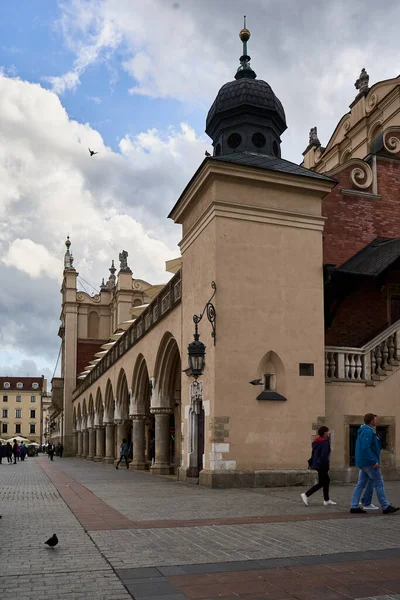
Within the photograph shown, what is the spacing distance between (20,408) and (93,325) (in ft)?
256

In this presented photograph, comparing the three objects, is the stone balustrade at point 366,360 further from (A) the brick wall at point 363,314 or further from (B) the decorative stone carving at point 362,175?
(B) the decorative stone carving at point 362,175

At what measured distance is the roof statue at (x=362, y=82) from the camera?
29388 mm

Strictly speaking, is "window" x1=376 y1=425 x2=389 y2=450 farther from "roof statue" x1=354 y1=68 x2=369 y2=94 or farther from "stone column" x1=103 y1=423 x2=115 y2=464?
"stone column" x1=103 y1=423 x2=115 y2=464

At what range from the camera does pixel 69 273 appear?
224ft

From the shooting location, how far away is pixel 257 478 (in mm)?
16109

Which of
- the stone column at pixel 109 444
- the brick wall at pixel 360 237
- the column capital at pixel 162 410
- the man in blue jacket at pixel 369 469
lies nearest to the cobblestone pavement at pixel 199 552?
→ the man in blue jacket at pixel 369 469

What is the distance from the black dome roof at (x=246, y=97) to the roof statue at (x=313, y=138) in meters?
11.8

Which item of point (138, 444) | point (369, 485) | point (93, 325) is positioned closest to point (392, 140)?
point (369, 485)

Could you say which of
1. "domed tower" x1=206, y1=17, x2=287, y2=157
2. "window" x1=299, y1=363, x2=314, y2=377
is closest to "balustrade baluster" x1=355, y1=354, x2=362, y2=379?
"window" x1=299, y1=363, x2=314, y2=377

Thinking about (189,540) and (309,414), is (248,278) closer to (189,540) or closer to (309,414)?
(309,414)

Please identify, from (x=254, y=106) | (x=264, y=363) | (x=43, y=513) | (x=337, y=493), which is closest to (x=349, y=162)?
(x=254, y=106)

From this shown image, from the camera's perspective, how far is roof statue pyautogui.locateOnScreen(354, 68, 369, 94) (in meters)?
29.4

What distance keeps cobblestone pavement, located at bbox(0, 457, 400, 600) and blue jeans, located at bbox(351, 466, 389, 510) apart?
13.5 inches

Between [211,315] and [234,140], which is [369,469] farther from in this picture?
[234,140]
